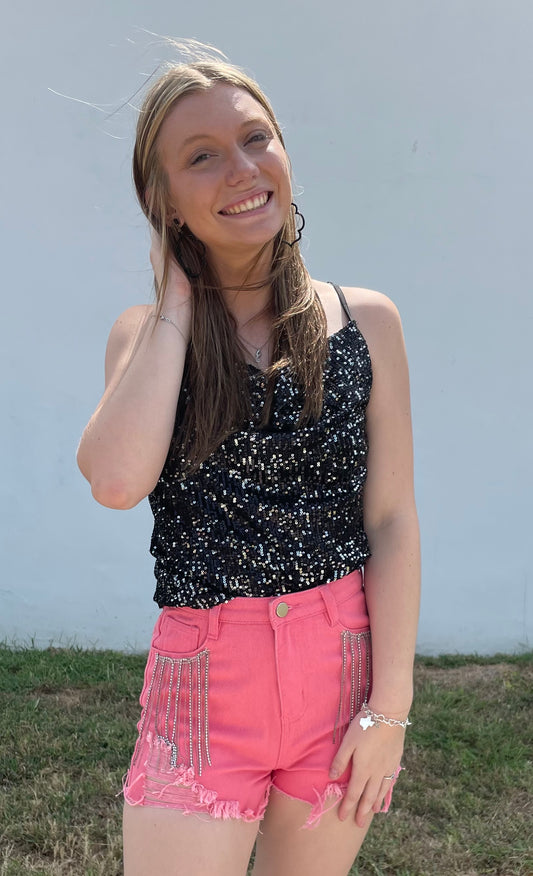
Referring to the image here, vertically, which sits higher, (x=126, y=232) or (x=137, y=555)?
(x=126, y=232)

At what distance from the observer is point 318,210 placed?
430 cm

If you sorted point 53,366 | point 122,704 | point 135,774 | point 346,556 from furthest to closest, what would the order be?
1. point 53,366
2. point 122,704
3. point 346,556
4. point 135,774

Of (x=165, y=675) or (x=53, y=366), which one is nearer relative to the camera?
(x=165, y=675)

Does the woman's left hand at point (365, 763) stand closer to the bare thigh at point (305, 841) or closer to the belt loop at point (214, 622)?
the bare thigh at point (305, 841)

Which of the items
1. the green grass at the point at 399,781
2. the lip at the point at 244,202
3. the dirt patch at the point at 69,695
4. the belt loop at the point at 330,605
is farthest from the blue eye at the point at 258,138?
the dirt patch at the point at 69,695

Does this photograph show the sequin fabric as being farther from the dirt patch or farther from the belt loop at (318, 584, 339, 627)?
the dirt patch

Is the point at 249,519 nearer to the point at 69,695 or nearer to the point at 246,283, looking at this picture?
the point at 246,283

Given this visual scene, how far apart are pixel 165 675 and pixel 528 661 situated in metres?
3.27

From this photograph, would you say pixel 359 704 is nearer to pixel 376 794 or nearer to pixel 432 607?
pixel 376 794

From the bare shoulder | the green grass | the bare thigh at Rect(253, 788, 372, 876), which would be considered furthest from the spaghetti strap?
the green grass

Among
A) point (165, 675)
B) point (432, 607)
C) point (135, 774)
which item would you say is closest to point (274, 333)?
point (165, 675)

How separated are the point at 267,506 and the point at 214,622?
9.0 inches

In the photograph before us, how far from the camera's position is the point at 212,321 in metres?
1.77

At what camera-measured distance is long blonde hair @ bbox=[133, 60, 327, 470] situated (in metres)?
1.69
